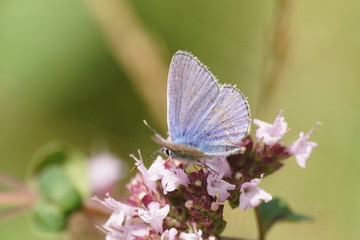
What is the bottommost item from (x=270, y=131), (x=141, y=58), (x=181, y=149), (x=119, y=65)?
(x=181, y=149)

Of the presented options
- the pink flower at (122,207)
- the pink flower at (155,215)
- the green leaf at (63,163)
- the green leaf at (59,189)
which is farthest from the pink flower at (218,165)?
the green leaf at (63,163)

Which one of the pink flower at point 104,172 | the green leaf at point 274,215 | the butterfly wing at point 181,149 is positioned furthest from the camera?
the pink flower at point 104,172

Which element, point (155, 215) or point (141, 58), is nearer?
point (155, 215)

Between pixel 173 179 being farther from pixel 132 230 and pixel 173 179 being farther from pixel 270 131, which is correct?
pixel 270 131

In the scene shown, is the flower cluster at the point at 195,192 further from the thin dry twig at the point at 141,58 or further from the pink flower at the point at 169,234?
the thin dry twig at the point at 141,58

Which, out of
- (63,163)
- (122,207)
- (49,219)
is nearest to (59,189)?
(49,219)

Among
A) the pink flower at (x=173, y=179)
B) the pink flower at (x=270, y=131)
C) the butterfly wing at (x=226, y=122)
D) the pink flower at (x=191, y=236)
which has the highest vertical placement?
the pink flower at (x=270, y=131)

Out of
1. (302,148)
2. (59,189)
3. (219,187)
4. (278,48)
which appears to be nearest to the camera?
(219,187)
